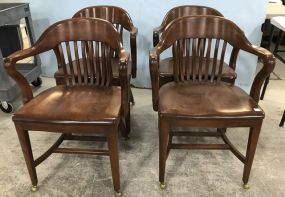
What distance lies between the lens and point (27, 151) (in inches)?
50.6

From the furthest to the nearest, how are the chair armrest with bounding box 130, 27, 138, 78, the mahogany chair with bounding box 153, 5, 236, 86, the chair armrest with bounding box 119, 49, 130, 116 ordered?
the chair armrest with bounding box 130, 27, 138, 78 < the mahogany chair with bounding box 153, 5, 236, 86 < the chair armrest with bounding box 119, 49, 130, 116

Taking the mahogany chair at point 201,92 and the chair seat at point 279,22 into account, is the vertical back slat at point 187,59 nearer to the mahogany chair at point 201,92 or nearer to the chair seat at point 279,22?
the mahogany chair at point 201,92

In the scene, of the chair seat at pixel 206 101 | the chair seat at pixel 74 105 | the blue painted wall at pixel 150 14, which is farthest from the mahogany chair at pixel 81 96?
the blue painted wall at pixel 150 14

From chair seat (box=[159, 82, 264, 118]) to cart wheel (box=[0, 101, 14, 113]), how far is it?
53.6 inches

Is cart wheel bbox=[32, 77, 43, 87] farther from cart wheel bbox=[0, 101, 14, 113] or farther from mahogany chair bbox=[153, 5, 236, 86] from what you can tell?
mahogany chair bbox=[153, 5, 236, 86]

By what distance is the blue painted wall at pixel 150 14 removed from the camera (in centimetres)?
212

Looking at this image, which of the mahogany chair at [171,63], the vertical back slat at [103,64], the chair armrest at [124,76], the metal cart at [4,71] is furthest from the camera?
Result: the metal cart at [4,71]

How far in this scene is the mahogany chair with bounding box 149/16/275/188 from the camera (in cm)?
119

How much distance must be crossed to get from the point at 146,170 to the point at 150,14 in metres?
1.37

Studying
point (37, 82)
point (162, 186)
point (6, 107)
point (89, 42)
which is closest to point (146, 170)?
point (162, 186)

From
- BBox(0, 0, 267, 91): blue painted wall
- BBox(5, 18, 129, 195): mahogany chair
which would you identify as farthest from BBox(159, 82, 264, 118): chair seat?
BBox(0, 0, 267, 91): blue painted wall

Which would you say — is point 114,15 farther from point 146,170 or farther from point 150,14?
point 146,170

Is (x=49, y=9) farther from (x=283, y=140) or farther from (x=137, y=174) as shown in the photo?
(x=283, y=140)

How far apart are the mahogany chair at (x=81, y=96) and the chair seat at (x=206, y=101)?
0.77 feet
